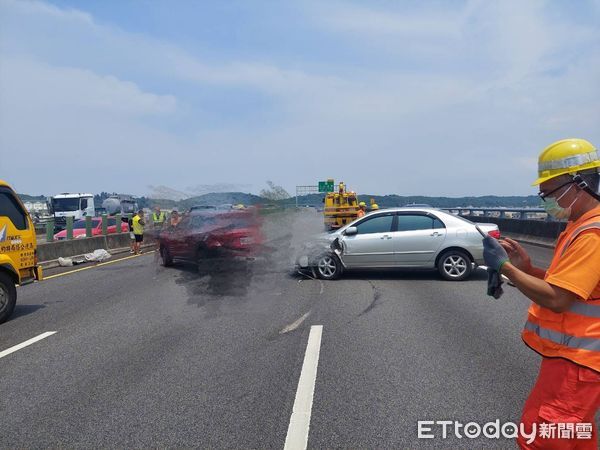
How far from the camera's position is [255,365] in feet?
19.5

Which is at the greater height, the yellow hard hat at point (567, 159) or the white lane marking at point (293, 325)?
the yellow hard hat at point (567, 159)

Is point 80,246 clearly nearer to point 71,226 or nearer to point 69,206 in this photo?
point 71,226

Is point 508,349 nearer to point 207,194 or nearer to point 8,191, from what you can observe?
point 207,194

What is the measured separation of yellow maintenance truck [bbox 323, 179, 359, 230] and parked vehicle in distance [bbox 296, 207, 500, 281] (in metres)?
12.2

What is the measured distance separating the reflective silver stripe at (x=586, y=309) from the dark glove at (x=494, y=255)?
0.38 metres

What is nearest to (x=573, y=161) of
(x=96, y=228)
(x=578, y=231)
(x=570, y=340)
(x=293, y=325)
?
(x=578, y=231)

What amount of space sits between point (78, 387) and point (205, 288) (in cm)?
567

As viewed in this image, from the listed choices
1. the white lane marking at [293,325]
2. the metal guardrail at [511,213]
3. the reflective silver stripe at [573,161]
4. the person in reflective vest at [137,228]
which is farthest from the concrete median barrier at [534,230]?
the reflective silver stripe at [573,161]

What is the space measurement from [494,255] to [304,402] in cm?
260

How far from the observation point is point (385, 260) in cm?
1221

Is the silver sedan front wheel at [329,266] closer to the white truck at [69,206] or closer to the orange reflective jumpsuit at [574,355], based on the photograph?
the orange reflective jumpsuit at [574,355]

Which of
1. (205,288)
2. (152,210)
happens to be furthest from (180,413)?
(152,210)

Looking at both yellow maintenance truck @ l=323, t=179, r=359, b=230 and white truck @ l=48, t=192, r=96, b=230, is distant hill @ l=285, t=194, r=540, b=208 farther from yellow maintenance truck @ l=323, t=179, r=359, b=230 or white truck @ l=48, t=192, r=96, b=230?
white truck @ l=48, t=192, r=96, b=230

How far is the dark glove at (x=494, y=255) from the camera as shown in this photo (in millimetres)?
2781
